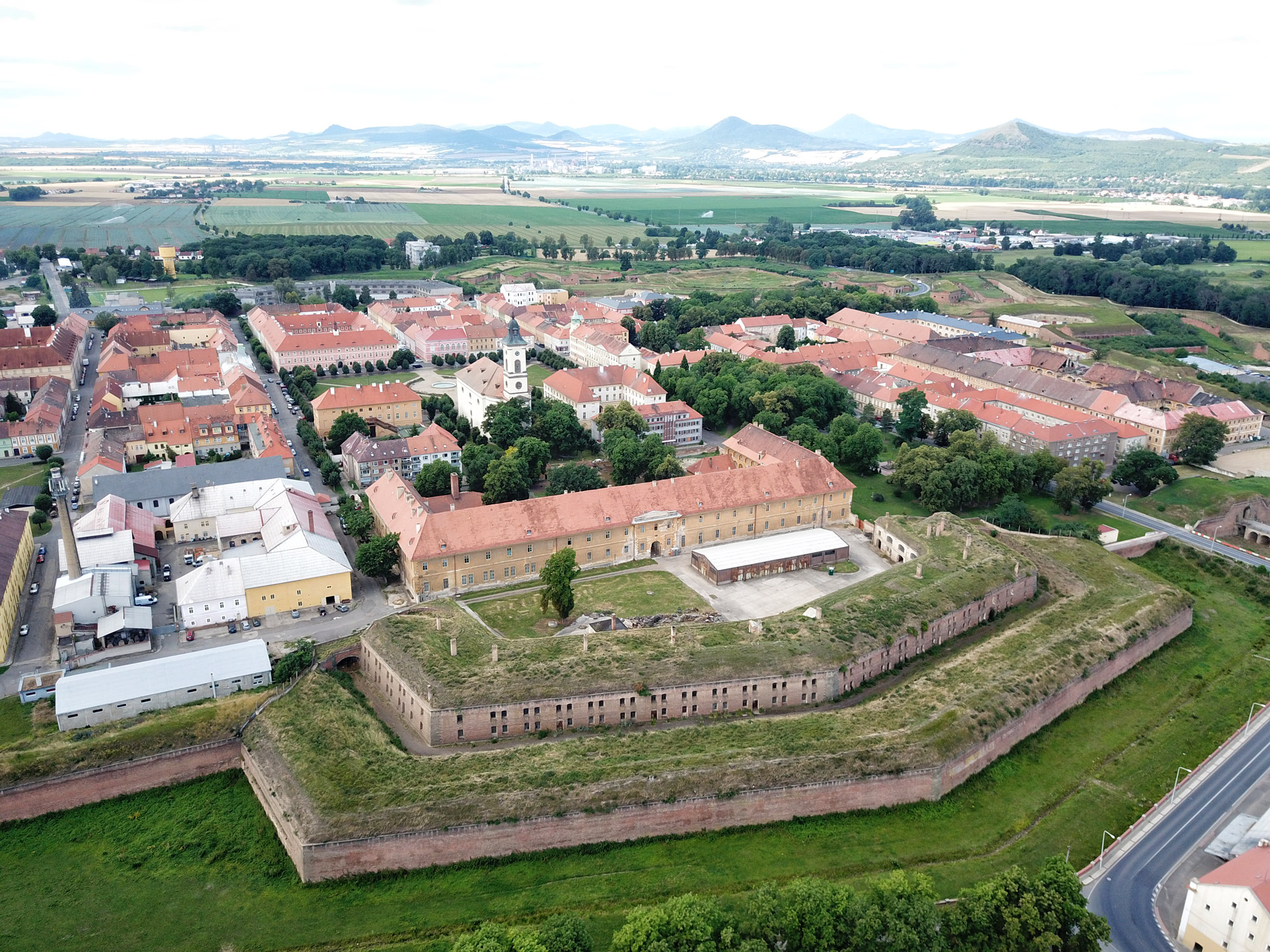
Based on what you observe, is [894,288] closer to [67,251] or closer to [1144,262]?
[1144,262]

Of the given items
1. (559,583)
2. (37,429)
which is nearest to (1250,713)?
(559,583)

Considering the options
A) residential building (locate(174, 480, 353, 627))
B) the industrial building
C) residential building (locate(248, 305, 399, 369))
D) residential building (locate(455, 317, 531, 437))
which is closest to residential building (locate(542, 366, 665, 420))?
residential building (locate(455, 317, 531, 437))

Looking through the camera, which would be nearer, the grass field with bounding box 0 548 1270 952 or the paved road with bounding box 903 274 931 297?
the grass field with bounding box 0 548 1270 952

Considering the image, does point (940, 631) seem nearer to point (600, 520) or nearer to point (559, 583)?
point (559, 583)

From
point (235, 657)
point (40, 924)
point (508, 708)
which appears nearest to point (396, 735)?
point (508, 708)

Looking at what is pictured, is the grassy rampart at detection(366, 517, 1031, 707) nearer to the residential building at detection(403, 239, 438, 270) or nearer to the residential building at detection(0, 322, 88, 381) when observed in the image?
the residential building at detection(0, 322, 88, 381)

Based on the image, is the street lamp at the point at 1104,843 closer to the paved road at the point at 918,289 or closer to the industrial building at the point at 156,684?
the industrial building at the point at 156,684

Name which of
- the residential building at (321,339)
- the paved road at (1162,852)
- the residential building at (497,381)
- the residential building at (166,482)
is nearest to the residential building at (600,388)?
the residential building at (497,381)

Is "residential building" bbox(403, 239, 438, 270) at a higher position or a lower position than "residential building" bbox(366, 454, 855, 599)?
higher
